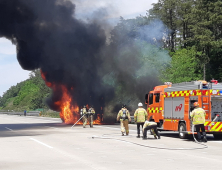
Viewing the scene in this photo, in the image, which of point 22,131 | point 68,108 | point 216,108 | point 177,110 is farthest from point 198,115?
point 68,108

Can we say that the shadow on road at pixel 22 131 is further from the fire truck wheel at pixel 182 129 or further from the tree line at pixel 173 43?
the tree line at pixel 173 43

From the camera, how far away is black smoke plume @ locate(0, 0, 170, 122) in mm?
40625

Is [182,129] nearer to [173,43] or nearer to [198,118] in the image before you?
[198,118]

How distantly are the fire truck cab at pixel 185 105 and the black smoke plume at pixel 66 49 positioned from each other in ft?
58.4

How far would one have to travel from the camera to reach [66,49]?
136 feet

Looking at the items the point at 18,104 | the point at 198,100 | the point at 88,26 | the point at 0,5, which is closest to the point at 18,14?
the point at 0,5

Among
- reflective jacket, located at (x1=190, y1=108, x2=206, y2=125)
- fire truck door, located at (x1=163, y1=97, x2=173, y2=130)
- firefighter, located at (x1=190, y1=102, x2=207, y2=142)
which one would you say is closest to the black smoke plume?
fire truck door, located at (x1=163, y1=97, x2=173, y2=130)

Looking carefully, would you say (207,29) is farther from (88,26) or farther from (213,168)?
(213,168)

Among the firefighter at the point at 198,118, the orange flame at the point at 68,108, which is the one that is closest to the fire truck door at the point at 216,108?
the firefighter at the point at 198,118

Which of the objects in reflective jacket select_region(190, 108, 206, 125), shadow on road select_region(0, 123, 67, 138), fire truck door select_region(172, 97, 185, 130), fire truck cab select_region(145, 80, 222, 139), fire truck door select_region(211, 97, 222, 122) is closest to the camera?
reflective jacket select_region(190, 108, 206, 125)

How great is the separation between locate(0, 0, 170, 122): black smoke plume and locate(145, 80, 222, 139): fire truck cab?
1781 centimetres

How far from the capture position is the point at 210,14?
2242 inches

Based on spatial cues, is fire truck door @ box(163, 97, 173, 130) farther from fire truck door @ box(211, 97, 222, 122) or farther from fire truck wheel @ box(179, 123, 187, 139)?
fire truck door @ box(211, 97, 222, 122)

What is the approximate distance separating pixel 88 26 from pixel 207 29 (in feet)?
69.0
